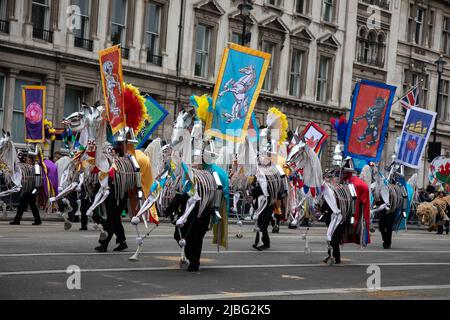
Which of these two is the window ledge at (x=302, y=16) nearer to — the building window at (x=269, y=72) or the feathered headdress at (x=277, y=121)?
the building window at (x=269, y=72)

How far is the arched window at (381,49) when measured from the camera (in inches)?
Answer: 2029

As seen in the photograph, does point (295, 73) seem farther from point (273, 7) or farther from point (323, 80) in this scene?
point (273, 7)

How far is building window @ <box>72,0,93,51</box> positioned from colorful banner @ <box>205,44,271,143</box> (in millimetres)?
16473

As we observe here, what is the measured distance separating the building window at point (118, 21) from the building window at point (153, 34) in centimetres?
128

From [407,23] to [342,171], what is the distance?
1542 inches

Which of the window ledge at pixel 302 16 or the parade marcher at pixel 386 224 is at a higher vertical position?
the window ledge at pixel 302 16

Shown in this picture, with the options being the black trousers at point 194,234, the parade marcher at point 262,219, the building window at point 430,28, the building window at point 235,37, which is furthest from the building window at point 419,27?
the black trousers at point 194,234

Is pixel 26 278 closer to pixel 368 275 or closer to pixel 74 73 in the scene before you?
pixel 368 275

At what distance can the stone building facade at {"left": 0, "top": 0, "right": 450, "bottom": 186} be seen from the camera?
32.5m

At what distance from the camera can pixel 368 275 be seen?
569 inches

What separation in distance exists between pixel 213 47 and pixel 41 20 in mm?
9643

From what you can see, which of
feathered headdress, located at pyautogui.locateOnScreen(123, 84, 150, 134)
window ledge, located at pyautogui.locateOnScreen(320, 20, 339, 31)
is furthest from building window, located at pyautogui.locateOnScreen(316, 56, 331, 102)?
feathered headdress, located at pyautogui.locateOnScreen(123, 84, 150, 134)

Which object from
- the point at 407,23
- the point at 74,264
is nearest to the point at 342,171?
the point at 74,264

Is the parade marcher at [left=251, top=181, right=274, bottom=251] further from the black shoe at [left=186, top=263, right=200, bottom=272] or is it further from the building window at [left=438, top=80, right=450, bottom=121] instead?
the building window at [left=438, top=80, right=450, bottom=121]
